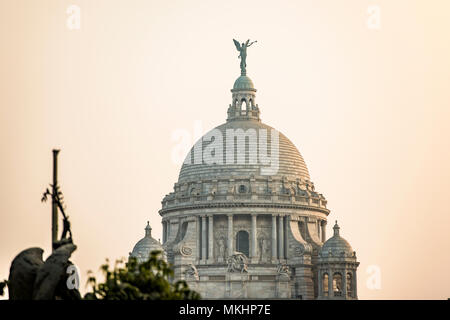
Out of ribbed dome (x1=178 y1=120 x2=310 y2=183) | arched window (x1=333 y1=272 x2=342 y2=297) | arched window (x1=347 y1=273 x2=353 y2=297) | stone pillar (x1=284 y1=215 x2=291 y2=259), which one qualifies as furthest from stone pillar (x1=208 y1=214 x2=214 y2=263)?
arched window (x1=347 y1=273 x2=353 y2=297)

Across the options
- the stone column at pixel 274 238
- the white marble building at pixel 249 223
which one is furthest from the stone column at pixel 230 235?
the stone column at pixel 274 238

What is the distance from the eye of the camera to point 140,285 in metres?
67.1

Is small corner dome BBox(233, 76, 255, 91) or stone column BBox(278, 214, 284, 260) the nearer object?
Answer: stone column BBox(278, 214, 284, 260)

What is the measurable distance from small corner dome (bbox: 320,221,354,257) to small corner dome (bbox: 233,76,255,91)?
19.3 meters

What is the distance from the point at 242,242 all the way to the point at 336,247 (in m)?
12.3

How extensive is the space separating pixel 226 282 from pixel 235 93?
21.2 meters

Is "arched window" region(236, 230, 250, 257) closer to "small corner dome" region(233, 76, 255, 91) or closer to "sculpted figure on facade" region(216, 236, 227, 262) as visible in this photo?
"sculpted figure on facade" region(216, 236, 227, 262)

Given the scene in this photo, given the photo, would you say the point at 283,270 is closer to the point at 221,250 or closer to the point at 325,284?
the point at 325,284

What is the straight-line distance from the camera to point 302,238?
6890 inches

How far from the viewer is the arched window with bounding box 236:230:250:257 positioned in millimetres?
175225

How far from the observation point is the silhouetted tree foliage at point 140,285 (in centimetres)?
6575

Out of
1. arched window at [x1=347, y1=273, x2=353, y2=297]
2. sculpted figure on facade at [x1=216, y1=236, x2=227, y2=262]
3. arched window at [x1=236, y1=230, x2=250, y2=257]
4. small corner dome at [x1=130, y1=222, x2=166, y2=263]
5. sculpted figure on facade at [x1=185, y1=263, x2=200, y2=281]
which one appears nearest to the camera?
arched window at [x1=347, y1=273, x2=353, y2=297]

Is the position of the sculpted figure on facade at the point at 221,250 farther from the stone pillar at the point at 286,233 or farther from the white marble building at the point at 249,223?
the stone pillar at the point at 286,233
